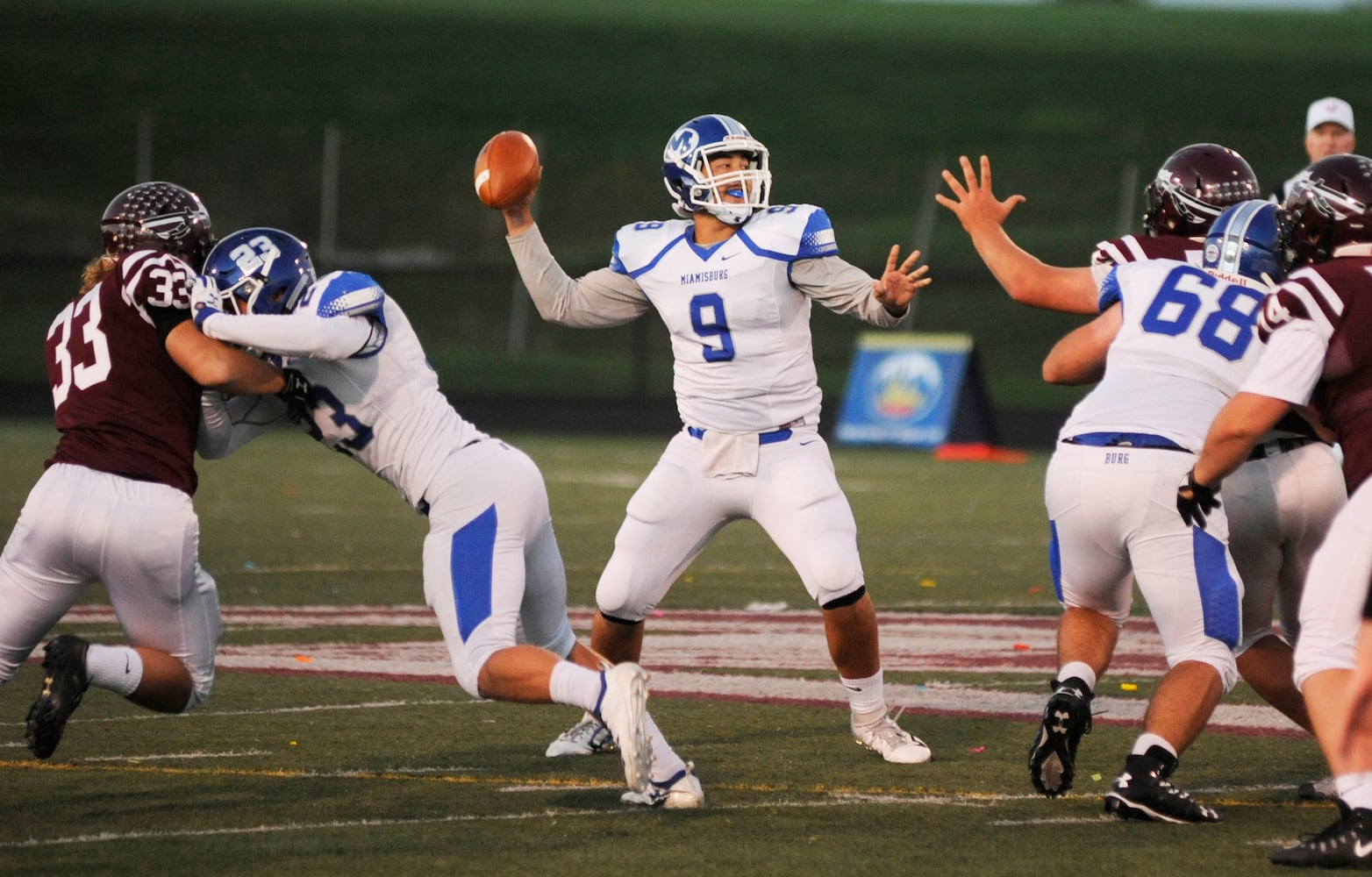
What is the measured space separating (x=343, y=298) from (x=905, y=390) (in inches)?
541

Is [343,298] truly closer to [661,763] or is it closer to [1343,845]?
[661,763]

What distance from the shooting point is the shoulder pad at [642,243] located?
630 cm

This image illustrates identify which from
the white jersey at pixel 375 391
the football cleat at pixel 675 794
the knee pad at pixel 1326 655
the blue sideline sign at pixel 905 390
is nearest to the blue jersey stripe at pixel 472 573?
the white jersey at pixel 375 391

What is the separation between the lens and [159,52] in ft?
133

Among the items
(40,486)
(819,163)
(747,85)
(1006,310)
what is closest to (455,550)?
(40,486)

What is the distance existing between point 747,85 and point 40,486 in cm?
3681

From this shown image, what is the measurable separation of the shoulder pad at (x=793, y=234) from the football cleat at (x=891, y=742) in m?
1.45

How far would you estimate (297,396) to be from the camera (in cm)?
551

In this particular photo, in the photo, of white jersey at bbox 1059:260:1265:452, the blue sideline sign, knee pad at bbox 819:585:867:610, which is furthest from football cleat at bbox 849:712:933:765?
the blue sideline sign

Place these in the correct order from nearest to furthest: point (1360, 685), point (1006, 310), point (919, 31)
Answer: point (1360, 685)
point (1006, 310)
point (919, 31)

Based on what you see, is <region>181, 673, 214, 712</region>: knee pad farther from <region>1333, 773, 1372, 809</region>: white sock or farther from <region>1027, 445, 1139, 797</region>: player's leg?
<region>1333, 773, 1372, 809</region>: white sock

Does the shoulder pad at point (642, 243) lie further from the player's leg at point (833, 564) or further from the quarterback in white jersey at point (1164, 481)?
the quarterback in white jersey at point (1164, 481)

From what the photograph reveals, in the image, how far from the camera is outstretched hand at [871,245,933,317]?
235 inches

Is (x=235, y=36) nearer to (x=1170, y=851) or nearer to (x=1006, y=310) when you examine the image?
(x=1006, y=310)
